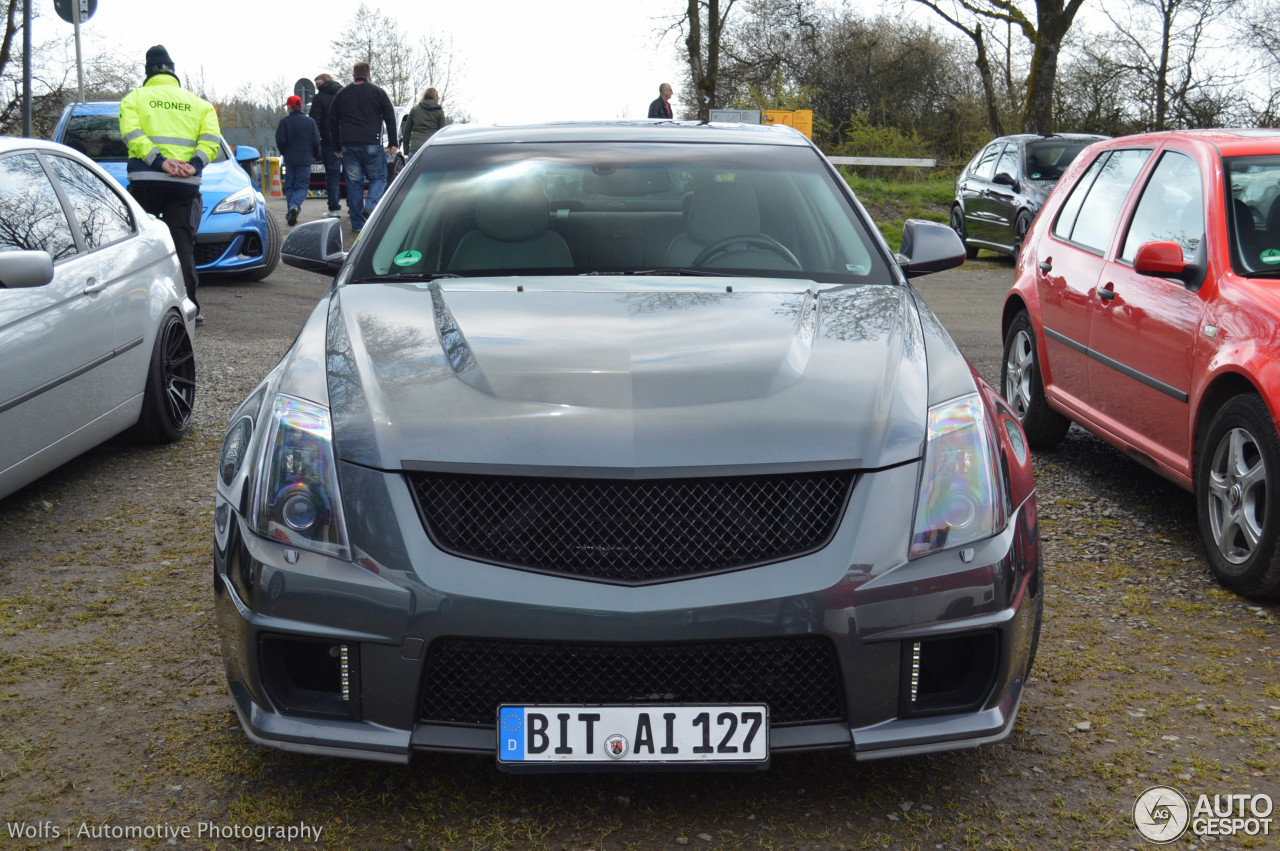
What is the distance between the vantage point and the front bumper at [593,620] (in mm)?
2590

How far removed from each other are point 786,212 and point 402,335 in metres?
1.51

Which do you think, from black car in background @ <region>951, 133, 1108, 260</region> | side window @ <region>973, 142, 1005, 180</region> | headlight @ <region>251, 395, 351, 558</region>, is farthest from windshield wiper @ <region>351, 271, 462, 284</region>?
side window @ <region>973, 142, 1005, 180</region>

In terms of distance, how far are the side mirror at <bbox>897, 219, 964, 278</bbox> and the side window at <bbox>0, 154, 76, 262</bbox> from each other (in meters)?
3.48

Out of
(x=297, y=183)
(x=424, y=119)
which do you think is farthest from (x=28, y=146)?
(x=424, y=119)

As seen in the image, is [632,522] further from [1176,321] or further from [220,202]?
[220,202]

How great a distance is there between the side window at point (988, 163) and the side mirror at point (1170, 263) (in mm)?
12851

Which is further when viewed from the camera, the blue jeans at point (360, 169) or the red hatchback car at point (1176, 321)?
the blue jeans at point (360, 169)

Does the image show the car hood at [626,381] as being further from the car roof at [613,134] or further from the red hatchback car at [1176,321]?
the red hatchback car at [1176,321]

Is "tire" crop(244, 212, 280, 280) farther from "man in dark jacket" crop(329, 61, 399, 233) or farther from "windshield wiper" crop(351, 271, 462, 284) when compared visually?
"windshield wiper" crop(351, 271, 462, 284)

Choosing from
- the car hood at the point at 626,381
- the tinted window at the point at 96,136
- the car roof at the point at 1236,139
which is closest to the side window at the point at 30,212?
the car hood at the point at 626,381

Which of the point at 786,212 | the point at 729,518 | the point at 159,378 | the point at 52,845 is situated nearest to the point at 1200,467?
the point at 786,212

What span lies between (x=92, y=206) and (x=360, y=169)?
10571 millimetres

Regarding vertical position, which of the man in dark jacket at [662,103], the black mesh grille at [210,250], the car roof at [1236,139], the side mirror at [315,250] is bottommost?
the black mesh grille at [210,250]

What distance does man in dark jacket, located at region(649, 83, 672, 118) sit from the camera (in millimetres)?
19719
